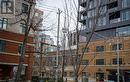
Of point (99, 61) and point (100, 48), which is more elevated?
point (100, 48)

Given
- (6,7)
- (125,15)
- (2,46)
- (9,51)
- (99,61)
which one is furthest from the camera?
(99,61)

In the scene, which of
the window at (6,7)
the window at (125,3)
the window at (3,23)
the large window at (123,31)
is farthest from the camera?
the window at (125,3)

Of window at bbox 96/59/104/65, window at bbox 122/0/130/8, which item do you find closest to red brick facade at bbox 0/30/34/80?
window at bbox 96/59/104/65

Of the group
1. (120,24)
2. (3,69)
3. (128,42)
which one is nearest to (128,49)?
(128,42)

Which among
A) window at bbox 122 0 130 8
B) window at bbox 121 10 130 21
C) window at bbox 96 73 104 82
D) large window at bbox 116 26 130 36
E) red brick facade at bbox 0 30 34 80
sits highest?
window at bbox 122 0 130 8

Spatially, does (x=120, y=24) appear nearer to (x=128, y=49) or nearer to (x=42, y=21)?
(x=128, y=49)

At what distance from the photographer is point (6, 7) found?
871cm

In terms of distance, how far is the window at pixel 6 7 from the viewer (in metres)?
8.61

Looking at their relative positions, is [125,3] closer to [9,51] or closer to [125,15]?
[125,15]

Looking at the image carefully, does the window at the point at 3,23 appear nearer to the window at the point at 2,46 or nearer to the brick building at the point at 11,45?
the brick building at the point at 11,45

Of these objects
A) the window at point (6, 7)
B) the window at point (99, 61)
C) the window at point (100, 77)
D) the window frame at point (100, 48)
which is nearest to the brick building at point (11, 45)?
the window at point (6, 7)

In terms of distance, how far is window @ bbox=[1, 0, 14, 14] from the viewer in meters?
8.61

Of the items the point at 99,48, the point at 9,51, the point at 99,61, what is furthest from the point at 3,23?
the point at 99,48

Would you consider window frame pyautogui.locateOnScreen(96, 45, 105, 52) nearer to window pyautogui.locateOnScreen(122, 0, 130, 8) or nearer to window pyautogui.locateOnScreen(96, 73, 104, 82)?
window pyautogui.locateOnScreen(96, 73, 104, 82)
